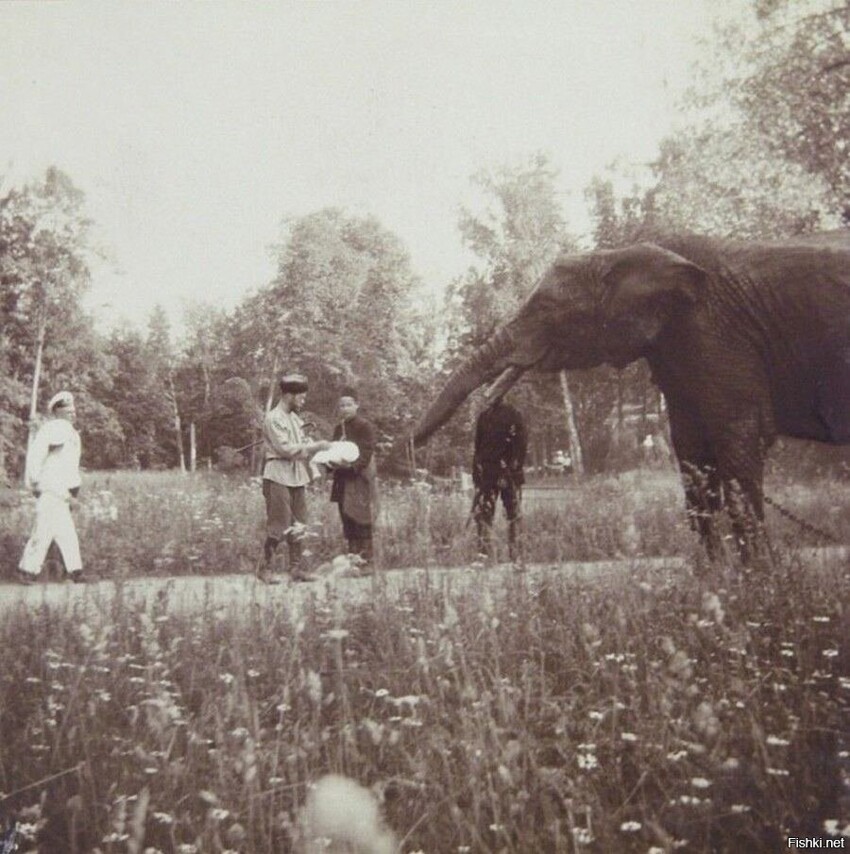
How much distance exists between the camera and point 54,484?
12.2 ft

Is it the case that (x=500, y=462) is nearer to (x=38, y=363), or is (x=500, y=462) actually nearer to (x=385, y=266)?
(x=385, y=266)

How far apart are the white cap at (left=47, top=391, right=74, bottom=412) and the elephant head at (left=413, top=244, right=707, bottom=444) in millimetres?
1499

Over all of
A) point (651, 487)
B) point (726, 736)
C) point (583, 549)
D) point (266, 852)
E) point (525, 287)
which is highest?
point (525, 287)

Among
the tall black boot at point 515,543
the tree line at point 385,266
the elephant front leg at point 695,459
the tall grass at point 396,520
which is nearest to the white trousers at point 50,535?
the tall grass at point 396,520

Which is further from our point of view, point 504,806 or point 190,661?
point 190,661

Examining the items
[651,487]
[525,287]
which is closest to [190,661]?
[525,287]

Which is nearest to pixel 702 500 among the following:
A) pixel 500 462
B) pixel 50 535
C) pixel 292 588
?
pixel 500 462

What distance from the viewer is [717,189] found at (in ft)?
12.3

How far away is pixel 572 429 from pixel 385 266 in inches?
72.6

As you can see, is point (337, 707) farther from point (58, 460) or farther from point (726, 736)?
point (58, 460)

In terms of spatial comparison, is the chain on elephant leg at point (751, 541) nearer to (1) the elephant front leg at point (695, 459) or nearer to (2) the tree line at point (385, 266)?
(1) the elephant front leg at point (695, 459)

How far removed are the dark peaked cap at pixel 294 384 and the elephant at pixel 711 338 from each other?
0.78 m

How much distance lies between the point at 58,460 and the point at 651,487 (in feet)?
10.1

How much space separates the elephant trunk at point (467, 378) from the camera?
3.71 m
